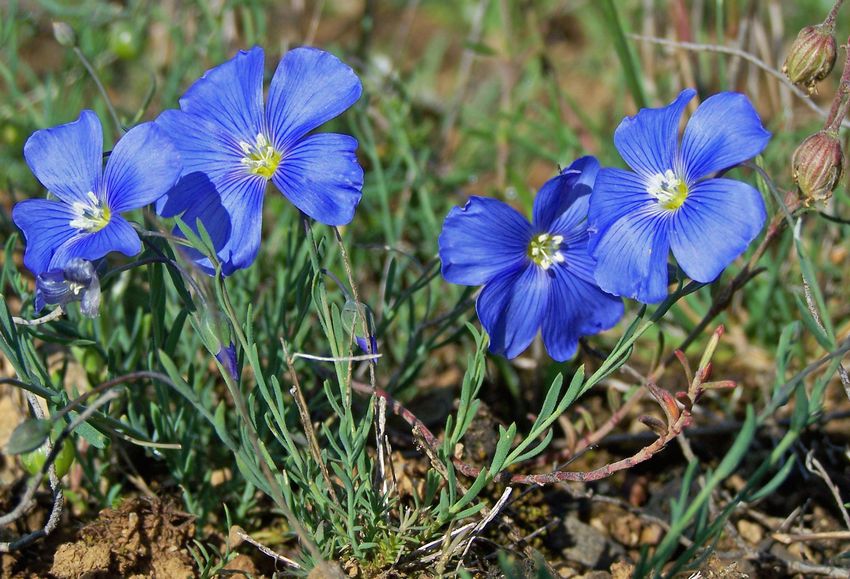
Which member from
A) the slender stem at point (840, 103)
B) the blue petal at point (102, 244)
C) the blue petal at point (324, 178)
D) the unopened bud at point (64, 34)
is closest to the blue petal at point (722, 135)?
the slender stem at point (840, 103)

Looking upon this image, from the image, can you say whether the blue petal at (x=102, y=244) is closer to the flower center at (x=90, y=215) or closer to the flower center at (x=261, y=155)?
the flower center at (x=90, y=215)

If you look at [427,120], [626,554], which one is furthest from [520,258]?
[427,120]

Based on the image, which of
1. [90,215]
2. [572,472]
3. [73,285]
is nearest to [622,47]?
[572,472]

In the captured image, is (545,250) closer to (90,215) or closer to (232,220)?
(232,220)

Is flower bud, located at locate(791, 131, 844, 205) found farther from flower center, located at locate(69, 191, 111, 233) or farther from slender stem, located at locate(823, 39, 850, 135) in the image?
flower center, located at locate(69, 191, 111, 233)

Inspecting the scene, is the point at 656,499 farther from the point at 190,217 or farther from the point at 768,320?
the point at 190,217

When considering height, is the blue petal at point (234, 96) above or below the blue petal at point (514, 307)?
above
